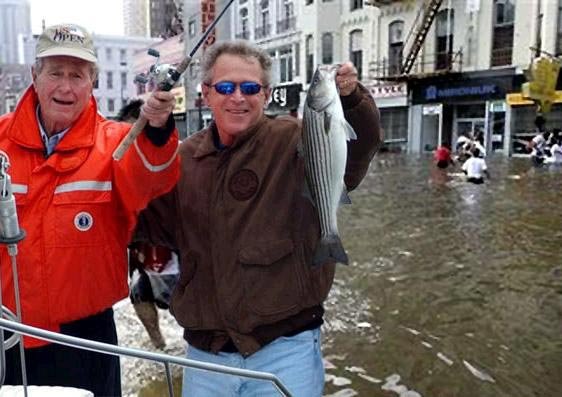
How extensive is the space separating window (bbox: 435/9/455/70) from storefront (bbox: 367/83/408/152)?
227 centimetres

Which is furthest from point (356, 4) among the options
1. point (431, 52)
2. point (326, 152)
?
point (326, 152)

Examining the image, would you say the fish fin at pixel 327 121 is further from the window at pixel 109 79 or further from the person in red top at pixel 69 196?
→ the window at pixel 109 79

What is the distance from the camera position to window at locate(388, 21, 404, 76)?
29.4m

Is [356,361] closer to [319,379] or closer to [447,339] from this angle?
[447,339]

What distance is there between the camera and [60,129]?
2.46 m

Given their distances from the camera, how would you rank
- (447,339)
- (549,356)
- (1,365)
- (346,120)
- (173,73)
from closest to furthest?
(1,365) → (173,73) → (346,120) → (549,356) → (447,339)

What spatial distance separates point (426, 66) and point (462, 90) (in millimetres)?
2227

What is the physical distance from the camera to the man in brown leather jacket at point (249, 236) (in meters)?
2.34

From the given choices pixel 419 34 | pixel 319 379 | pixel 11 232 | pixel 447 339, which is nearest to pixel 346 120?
pixel 319 379

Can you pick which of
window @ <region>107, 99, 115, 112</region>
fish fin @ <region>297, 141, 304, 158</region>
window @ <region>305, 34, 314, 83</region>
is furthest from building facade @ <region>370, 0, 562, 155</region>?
window @ <region>107, 99, 115, 112</region>

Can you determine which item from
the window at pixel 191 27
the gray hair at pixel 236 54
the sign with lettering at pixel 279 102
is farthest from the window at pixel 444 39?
the gray hair at pixel 236 54

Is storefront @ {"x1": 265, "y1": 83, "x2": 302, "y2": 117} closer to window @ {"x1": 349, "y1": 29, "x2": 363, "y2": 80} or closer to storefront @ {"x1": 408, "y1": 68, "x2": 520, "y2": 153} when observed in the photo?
storefront @ {"x1": 408, "y1": 68, "x2": 520, "y2": 153}

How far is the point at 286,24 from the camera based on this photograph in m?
34.7

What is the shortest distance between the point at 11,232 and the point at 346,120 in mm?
1299
